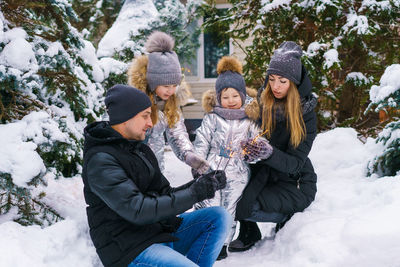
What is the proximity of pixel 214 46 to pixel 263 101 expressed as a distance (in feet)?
31.1

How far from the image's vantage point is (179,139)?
3377 millimetres

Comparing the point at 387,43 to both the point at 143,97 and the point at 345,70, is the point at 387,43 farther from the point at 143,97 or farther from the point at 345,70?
the point at 143,97

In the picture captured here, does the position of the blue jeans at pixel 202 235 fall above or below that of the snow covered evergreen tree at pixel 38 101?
below

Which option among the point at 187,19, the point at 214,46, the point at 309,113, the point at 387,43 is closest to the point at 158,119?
the point at 309,113

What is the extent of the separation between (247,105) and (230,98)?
17 cm

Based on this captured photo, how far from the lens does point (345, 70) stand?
655cm

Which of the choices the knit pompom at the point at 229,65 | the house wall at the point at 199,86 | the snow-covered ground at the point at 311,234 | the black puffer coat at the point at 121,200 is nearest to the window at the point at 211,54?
the house wall at the point at 199,86

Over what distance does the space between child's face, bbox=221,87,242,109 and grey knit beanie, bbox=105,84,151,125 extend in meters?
1.20

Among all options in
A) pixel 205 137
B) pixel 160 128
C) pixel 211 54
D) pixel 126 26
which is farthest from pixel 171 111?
pixel 211 54

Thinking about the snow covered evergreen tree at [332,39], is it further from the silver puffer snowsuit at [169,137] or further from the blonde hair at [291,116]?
the silver puffer snowsuit at [169,137]

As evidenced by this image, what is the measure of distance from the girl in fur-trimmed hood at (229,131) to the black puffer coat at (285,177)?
11cm

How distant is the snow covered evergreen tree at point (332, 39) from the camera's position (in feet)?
16.9

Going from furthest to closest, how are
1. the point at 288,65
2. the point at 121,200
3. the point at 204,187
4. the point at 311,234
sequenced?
the point at 288,65
the point at 311,234
the point at 204,187
the point at 121,200

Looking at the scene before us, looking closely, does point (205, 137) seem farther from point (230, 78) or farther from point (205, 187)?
point (205, 187)
